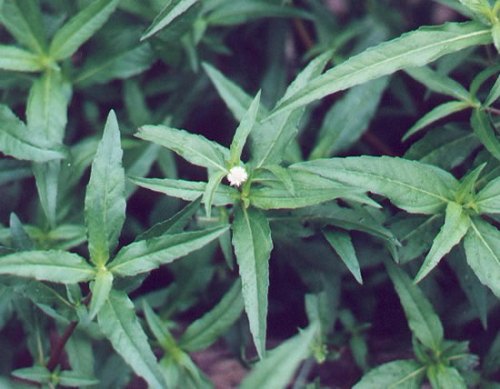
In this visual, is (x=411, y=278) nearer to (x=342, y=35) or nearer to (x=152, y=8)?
(x=342, y=35)

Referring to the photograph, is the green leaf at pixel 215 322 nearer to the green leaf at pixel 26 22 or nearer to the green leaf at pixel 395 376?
the green leaf at pixel 395 376

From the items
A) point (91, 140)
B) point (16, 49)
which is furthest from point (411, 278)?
point (16, 49)

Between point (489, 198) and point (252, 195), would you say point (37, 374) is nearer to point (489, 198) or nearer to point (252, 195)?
point (252, 195)

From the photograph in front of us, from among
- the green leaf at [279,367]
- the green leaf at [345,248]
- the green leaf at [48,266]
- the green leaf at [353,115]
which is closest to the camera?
the green leaf at [279,367]

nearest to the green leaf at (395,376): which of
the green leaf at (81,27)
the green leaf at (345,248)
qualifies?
the green leaf at (345,248)

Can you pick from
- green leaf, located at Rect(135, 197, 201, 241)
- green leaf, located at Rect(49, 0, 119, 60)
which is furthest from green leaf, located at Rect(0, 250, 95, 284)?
green leaf, located at Rect(49, 0, 119, 60)

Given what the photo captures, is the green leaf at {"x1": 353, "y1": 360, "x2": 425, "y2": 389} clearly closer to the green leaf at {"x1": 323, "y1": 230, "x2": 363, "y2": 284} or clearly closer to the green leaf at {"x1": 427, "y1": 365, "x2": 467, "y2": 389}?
the green leaf at {"x1": 427, "y1": 365, "x2": 467, "y2": 389}
